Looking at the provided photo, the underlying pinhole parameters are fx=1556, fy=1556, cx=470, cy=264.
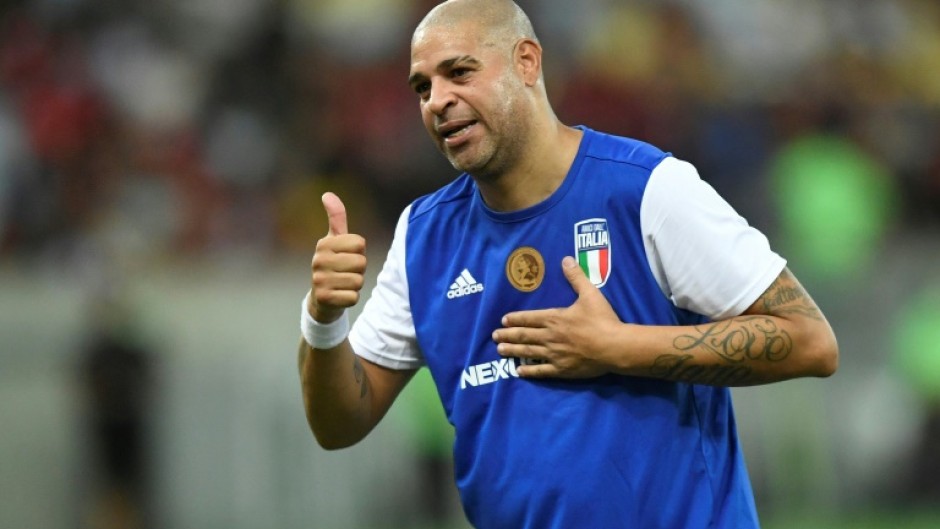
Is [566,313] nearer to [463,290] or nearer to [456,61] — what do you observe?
[463,290]

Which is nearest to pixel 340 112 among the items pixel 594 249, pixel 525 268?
pixel 525 268

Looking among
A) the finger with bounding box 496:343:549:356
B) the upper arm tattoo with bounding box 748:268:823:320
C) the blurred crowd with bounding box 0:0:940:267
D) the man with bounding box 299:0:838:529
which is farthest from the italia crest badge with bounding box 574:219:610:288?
the blurred crowd with bounding box 0:0:940:267

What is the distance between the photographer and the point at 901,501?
11281 millimetres

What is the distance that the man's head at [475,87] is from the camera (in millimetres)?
4340

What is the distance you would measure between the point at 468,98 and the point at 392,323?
0.76 metres

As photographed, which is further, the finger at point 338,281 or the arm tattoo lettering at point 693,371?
the finger at point 338,281

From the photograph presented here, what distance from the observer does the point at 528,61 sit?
14.8 feet

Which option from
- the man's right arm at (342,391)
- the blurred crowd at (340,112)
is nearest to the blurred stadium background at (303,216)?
the blurred crowd at (340,112)

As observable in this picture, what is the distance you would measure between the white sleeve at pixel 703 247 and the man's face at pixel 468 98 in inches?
18.4

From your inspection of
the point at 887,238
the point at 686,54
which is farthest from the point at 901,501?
the point at 686,54

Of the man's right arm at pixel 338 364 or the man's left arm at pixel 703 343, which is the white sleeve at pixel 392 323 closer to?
the man's right arm at pixel 338 364

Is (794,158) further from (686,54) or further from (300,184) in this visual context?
(300,184)

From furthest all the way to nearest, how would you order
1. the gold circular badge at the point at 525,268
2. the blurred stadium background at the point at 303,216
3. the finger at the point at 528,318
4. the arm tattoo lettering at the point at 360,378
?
1. the blurred stadium background at the point at 303,216
2. the arm tattoo lettering at the point at 360,378
3. the gold circular badge at the point at 525,268
4. the finger at the point at 528,318

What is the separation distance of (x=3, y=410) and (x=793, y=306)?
750 centimetres
